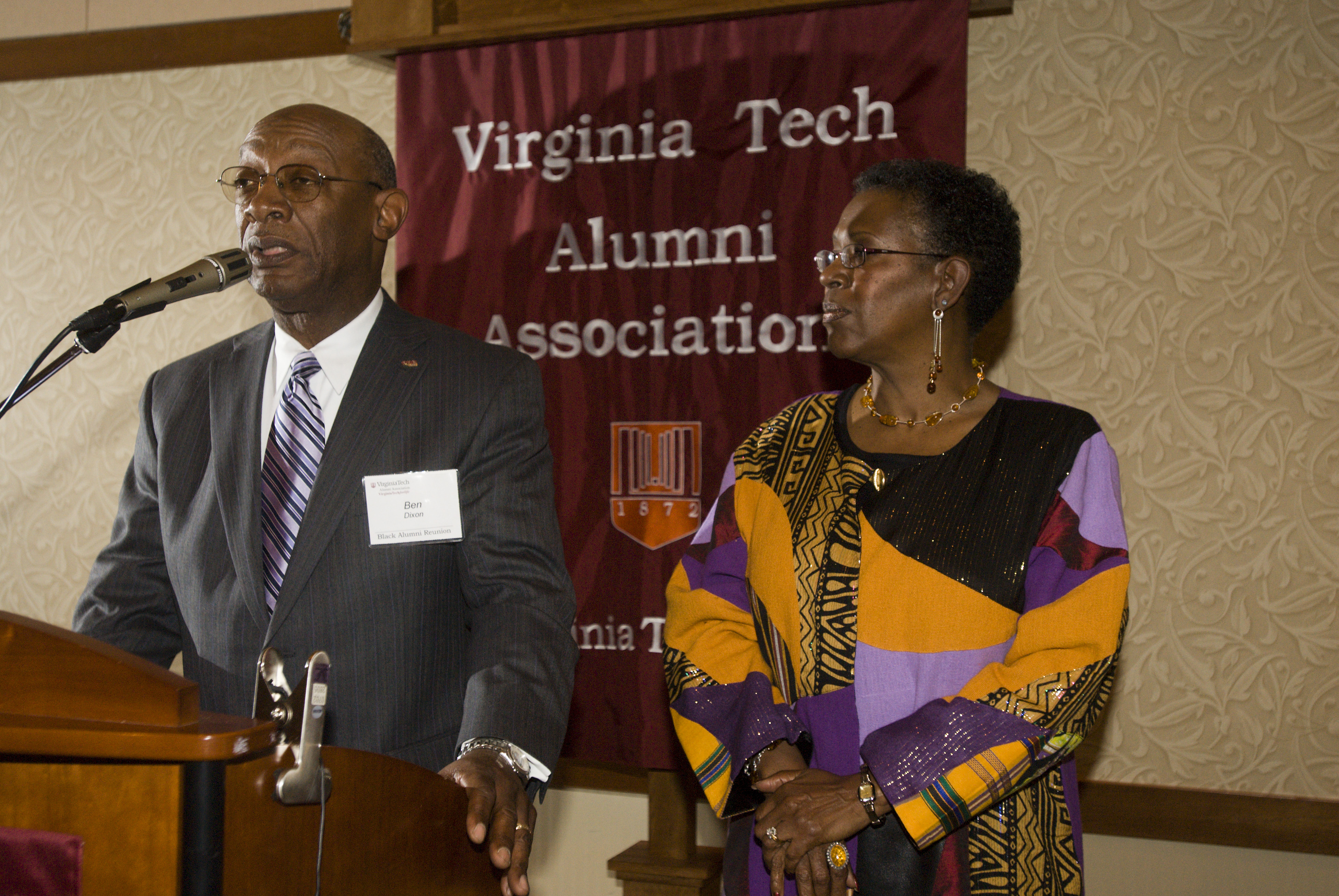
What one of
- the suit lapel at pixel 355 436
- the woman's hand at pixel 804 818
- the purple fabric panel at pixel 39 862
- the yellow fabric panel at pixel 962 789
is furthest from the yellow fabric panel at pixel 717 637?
the purple fabric panel at pixel 39 862

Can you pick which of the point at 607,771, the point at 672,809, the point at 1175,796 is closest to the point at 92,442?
the point at 607,771

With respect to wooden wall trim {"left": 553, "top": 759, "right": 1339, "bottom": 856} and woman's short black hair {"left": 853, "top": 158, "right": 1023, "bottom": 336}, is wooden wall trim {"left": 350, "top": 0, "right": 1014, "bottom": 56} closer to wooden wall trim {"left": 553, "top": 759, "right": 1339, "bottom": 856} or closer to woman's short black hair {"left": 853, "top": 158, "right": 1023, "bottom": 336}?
woman's short black hair {"left": 853, "top": 158, "right": 1023, "bottom": 336}

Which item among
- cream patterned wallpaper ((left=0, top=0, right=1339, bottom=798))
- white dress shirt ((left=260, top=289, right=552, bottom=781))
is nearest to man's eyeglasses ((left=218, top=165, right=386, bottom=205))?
white dress shirt ((left=260, top=289, right=552, bottom=781))

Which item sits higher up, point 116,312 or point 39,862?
point 116,312

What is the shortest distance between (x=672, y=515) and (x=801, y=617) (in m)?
0.96

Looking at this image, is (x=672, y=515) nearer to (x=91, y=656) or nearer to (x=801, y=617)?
(x=801, y=617)

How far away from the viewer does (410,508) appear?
1.73 meters

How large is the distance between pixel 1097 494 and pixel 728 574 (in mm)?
594

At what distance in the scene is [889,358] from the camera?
1908 mm

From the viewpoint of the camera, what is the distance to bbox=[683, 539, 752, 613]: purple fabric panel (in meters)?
1.88

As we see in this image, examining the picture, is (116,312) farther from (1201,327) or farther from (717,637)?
(1201,327)

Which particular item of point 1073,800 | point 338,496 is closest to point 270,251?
point 338,496

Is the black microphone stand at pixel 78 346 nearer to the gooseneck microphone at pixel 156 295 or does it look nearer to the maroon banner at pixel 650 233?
the gooseneck microphone at pixel 156 295

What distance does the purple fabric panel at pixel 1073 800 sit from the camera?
1.70m
